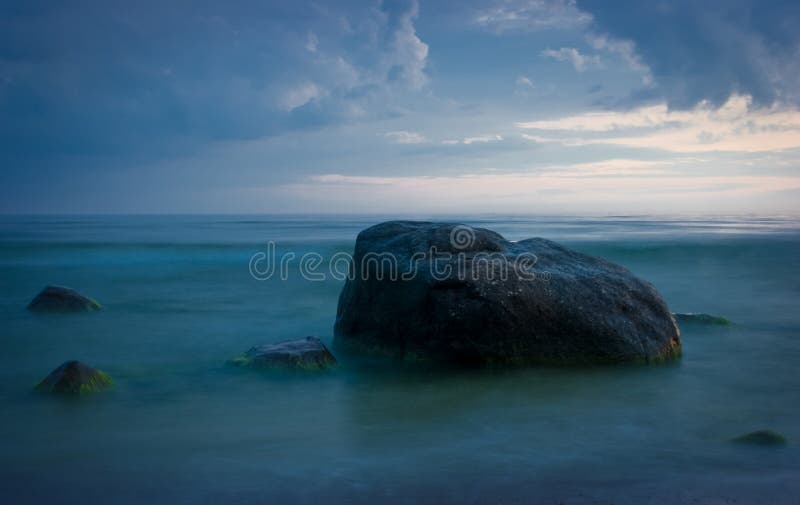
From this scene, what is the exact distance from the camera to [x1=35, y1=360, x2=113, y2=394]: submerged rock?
543 centimetres

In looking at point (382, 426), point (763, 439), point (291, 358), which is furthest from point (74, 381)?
point (763, 439)

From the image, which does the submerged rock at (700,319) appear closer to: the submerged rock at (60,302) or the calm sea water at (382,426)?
the calm sea water at (382,426)

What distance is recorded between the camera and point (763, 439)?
4168 millimetres

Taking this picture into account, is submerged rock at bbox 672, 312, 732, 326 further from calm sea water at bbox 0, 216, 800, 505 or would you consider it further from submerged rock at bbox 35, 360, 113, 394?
submerged rock at bbox 35, 360, 113, 394

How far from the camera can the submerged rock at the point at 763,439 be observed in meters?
4.15

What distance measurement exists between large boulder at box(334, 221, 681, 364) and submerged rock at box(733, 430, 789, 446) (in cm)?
200

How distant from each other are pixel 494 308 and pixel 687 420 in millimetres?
1981

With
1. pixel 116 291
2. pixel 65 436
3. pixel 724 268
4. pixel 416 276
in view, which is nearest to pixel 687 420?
pixel 416 276

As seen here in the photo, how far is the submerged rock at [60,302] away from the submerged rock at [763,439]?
941cm

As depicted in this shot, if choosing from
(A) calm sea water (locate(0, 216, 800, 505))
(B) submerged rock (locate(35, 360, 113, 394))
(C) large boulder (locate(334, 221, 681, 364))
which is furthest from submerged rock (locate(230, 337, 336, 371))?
(B) submerged rock (locate(35, 360, 113, 394))

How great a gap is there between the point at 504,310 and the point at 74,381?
3923 millimetres

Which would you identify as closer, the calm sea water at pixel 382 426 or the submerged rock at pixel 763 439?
the calm sea water at pixel 382 426

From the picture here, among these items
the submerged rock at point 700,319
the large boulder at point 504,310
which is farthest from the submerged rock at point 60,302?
the submerged rock at point 700,319

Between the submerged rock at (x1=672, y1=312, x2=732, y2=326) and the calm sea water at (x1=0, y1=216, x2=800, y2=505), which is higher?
the submerged rock at (x1=672, y1=312, x2=732, y2=326)
